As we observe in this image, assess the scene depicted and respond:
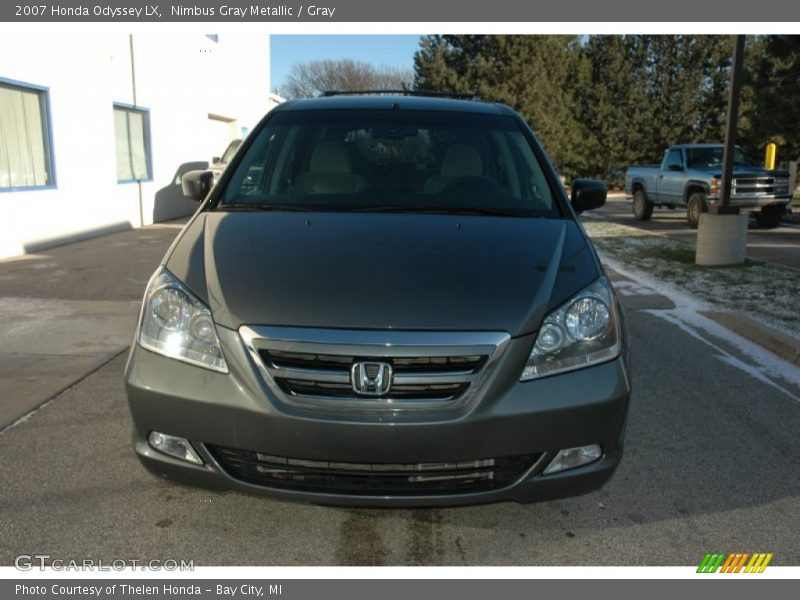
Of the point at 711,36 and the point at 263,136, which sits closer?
the point at 263,136

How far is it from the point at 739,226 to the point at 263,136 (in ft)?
25.3

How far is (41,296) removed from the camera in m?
7.28

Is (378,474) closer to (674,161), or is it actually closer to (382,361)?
(382,361)

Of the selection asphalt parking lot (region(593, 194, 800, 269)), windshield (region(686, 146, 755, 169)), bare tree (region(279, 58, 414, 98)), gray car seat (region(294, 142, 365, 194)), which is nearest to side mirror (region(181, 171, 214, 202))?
gray car seat (region(294, 142, 365, 194))

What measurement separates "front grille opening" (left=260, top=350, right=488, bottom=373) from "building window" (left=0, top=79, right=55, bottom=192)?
914 cm

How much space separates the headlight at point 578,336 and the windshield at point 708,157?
14754 mm

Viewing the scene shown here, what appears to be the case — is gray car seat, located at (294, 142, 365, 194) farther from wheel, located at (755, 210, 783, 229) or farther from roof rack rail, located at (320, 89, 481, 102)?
wheel, located at (755, 210, 783, 229)

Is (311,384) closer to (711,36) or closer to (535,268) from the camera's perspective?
(535,268)

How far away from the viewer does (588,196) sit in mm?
4035

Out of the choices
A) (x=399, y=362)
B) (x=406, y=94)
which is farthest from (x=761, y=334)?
(x=399, y=362)

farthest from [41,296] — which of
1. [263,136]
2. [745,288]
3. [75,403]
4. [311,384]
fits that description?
[745,288]

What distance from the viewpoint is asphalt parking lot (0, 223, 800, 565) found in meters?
2.72

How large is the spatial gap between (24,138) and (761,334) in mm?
10319

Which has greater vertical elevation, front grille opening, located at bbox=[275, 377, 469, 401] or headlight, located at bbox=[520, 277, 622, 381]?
headlight, located at bbox=[520, 277, 622, 381]
